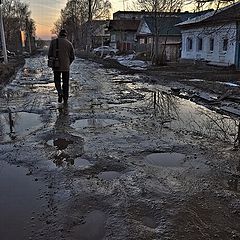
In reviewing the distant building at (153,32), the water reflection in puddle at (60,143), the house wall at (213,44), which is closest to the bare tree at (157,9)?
the distant building at (153,32)

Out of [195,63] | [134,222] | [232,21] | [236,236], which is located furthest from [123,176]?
[195,63]

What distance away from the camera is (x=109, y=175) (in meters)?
4.36

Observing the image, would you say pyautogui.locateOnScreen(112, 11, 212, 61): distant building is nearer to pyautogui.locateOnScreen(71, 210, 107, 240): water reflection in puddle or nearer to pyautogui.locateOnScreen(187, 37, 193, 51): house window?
pyautogui.locateOnScreen(187, 37, 193, 51): house window

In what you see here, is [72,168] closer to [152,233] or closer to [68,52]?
[152,233]

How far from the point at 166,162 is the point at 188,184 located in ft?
2.73

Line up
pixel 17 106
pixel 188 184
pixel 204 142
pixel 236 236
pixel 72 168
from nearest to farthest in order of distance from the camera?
pixel 236 236 → pixel 188 184 → pixel 72 168 → pixel 204 142 → pixel 17 106

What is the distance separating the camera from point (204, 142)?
579 centimetres

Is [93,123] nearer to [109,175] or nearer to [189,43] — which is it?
[109,175]

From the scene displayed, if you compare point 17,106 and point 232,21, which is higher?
point 232,21

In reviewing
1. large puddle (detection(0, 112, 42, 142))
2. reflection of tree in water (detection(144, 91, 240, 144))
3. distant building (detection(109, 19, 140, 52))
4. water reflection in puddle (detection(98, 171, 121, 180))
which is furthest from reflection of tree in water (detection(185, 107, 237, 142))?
distant building (detection(109, 19, 140, 52))

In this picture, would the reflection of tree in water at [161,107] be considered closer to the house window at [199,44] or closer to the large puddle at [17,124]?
the large puddle at [17,124]

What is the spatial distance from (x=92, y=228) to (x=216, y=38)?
25.6m

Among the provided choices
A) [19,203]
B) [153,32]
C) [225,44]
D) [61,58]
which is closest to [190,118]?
[61,58]

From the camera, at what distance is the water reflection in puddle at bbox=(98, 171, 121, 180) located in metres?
4.29
